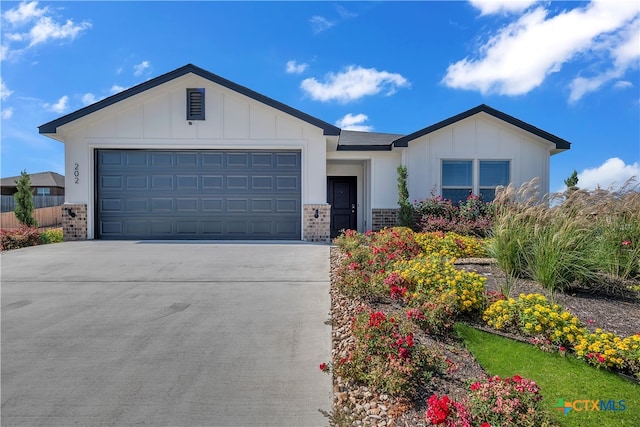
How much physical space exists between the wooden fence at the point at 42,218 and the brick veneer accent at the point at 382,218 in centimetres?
1961

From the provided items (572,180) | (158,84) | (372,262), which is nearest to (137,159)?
(158,84)

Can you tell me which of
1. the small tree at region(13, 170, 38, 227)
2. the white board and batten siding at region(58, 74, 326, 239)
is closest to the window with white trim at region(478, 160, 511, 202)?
the white board and batten siding at region(58, 74, 326, 239)

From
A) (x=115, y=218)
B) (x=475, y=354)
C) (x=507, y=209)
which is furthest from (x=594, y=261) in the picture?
(x=115, y=218)

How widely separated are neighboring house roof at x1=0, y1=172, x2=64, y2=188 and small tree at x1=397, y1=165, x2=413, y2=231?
33.9 metres

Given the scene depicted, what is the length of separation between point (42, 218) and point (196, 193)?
1769 cm

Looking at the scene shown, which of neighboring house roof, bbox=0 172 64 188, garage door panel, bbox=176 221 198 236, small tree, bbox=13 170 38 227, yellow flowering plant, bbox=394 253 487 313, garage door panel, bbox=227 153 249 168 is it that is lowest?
yellow flowering plant, bbox=394 253 487 313

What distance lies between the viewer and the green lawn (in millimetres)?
2508

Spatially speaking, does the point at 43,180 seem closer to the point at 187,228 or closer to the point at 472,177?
the point at 187,228

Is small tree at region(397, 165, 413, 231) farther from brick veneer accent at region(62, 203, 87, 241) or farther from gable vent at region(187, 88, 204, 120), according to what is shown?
brick veneer accent at region(62, 203, 87, 241)

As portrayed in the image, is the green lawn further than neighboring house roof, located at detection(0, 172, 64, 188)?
No

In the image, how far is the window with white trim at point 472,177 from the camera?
1158 cm

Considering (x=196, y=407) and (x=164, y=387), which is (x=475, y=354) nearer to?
(x=196, y=407)

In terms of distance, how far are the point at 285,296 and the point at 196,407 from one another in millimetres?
2440

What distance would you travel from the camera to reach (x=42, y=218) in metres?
21.7
